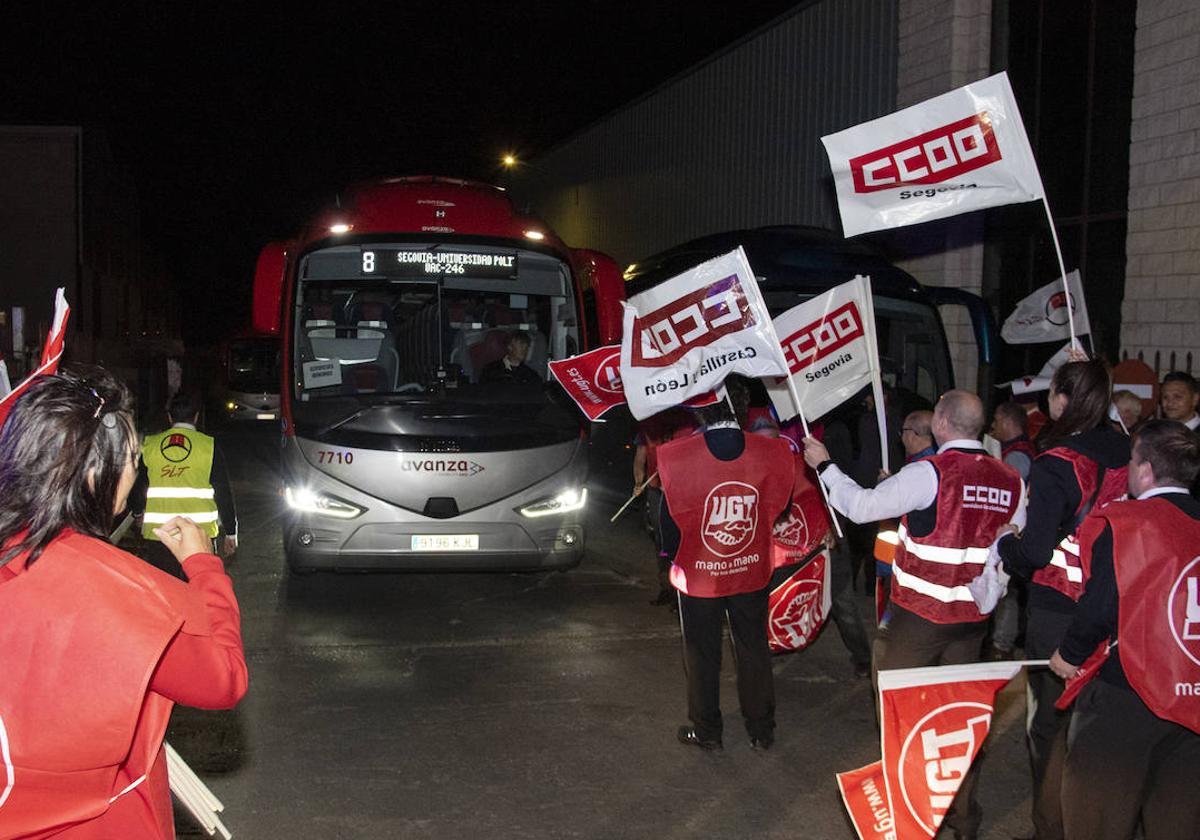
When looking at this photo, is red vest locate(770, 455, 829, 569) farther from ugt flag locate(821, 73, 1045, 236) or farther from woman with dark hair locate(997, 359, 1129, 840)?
woman with dark hair locate(997, 359, 1129, 840)

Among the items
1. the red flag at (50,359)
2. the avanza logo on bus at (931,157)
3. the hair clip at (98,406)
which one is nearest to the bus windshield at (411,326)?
the avanza logo on bus at (931,157)

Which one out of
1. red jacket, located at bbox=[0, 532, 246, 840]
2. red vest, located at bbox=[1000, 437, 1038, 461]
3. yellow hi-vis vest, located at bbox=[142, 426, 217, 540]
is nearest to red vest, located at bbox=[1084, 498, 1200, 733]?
red jacket, located at bbox=[0, 532, 246, 840]

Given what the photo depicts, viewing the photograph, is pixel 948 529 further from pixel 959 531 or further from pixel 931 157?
pixel 931 157

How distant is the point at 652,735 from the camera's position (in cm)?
603

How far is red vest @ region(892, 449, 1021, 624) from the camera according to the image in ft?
15.3

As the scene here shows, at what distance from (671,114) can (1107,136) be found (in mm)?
11671

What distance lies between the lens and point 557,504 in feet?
29.1

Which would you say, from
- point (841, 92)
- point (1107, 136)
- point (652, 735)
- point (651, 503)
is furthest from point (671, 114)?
point (652, 735)

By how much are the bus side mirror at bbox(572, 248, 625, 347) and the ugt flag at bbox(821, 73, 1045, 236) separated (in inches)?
144

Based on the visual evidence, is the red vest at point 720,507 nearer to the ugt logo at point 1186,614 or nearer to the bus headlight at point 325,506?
the ugt logo at point 1186,614

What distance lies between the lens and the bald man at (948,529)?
4668 mm

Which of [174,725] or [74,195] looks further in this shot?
[74,195]

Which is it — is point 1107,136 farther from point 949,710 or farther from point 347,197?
point 949,710

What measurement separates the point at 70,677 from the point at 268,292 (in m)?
7.50
